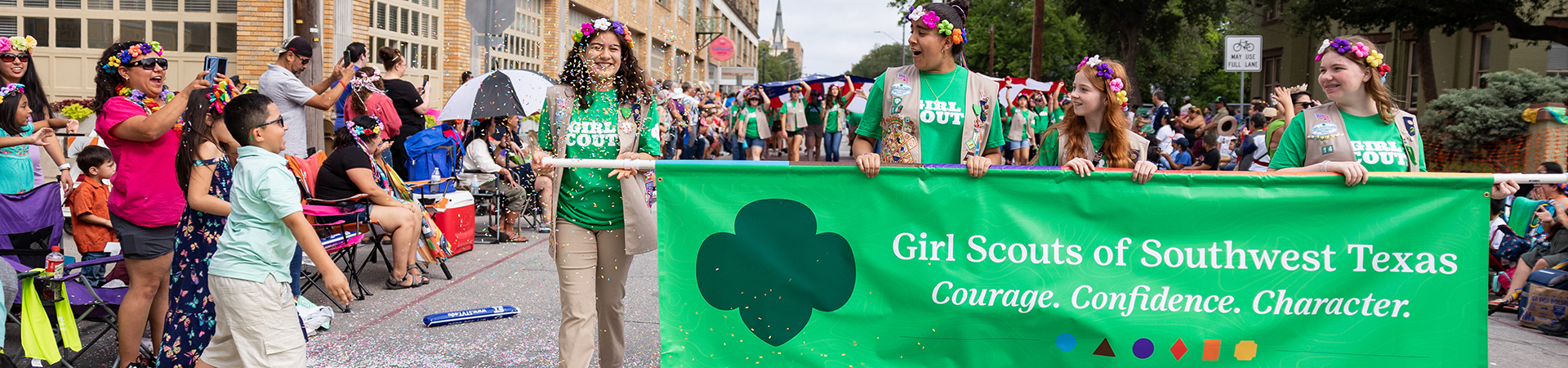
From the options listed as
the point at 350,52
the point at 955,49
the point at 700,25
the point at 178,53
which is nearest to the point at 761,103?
the point at 178,53

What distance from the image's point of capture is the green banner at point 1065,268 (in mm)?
3047

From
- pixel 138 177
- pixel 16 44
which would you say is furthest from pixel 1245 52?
pixel 16 44

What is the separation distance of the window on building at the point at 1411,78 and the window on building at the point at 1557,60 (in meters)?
3.49

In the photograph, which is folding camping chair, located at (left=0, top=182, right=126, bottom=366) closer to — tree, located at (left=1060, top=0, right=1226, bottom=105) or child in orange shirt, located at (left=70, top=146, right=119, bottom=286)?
child in orange shirt, located at (left=70, top=146, right=119, bottom=286)

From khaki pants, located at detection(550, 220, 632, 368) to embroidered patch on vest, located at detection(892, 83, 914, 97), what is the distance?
1.17 metres

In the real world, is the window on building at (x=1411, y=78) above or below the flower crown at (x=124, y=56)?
above

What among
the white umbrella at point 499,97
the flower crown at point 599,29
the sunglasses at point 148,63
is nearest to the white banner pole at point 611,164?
the flower crown at point 599,29

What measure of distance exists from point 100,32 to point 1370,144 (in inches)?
567

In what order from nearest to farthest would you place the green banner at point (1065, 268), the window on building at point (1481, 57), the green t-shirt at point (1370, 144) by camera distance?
the green banner at point (1065, 268)
the green t-shirt at point (1370, 144)
the window on building at point (1481, 57)

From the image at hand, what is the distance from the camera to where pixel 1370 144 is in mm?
3480

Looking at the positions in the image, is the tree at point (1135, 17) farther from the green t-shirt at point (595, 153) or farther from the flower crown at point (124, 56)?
the flower crown at point (124, 56)

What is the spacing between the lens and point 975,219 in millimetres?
3139

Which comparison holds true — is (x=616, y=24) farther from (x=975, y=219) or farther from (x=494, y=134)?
(x=494, y=134)

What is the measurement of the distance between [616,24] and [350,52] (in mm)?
3954
